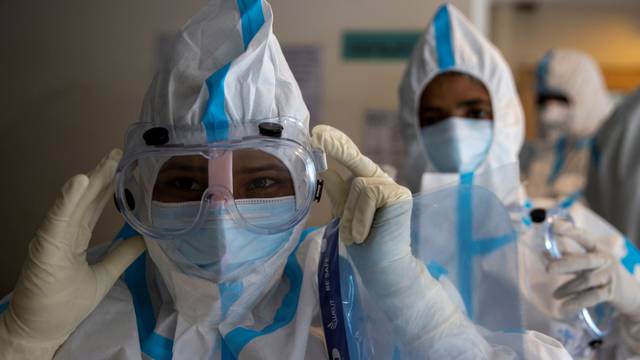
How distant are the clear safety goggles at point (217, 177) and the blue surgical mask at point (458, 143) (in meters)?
0.58

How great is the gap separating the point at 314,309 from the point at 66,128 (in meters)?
0.94

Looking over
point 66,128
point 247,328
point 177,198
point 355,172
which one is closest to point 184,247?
point 177,198

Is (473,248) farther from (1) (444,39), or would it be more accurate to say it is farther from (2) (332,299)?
(1) (444,39)

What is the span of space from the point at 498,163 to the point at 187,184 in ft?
2.97

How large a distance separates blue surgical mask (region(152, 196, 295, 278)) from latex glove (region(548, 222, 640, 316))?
0.64 meters

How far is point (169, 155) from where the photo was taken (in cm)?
91

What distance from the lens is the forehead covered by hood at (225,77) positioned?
36.2 inches

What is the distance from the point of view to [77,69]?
1.56m

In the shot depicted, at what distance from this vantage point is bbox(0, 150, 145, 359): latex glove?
0.92 metres

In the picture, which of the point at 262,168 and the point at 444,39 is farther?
the point at 444,39

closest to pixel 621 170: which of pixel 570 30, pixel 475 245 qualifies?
pixel 475 245

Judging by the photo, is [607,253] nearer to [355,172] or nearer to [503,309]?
[503,309]

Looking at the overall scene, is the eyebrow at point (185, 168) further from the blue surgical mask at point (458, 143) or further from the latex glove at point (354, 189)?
the blue surgical mask at point (458, 143)

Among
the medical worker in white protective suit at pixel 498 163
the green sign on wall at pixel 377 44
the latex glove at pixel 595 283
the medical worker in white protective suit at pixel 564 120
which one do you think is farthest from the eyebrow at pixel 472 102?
the medical worker in white protective suit at pixel 564 120
